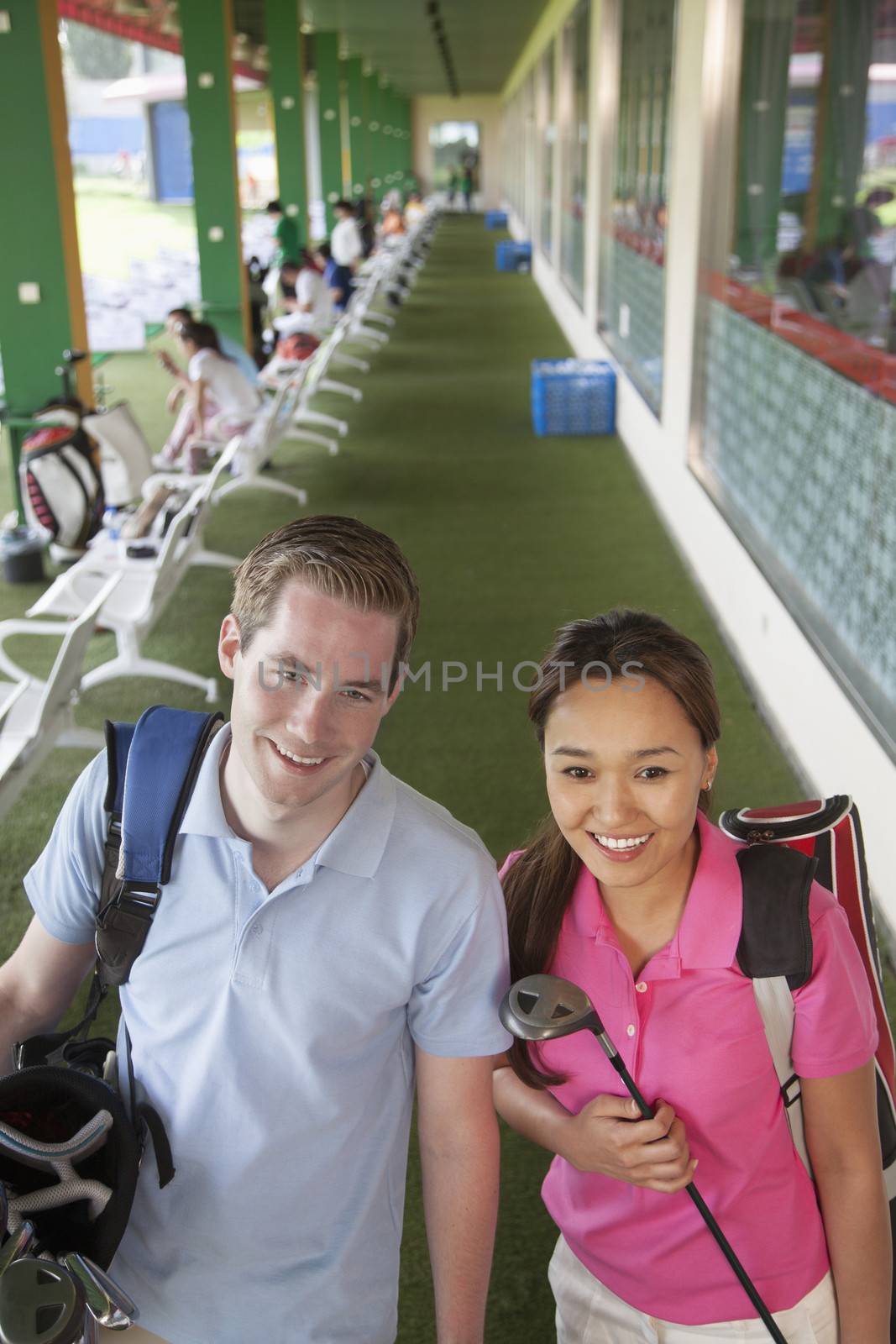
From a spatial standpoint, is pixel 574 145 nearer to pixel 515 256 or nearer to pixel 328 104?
pixel 515 256

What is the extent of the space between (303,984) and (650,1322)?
64 cm

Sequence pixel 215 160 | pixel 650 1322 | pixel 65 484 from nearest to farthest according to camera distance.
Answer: pixel 650 1322
pixel 65 484
pixel 215 160

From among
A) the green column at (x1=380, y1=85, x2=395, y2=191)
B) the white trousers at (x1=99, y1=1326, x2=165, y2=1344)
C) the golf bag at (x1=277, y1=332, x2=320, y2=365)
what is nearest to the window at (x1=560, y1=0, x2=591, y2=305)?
the golf bag at (x1=277, y1=332, x2=320, y2=365)

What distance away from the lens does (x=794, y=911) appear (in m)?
1.53

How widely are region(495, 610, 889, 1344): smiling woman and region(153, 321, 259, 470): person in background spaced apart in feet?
23.2

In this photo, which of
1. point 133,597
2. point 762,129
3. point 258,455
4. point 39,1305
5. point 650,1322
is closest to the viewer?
point 39,1305

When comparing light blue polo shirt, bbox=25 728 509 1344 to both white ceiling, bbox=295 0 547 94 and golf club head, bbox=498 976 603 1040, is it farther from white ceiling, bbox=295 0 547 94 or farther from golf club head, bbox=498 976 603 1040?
white ceiling, bbox=295 0 547 94

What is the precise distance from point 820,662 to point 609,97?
29.3ft

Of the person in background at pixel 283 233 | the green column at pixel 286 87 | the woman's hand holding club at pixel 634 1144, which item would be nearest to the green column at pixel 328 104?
the green column at pixel 286 87

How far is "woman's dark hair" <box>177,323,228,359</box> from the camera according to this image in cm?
845

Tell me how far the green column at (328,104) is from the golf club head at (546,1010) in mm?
22731

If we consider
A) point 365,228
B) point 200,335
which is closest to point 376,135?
point 365,228

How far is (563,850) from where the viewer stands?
169 centimetres

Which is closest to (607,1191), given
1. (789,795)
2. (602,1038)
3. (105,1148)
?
(602,1038)
